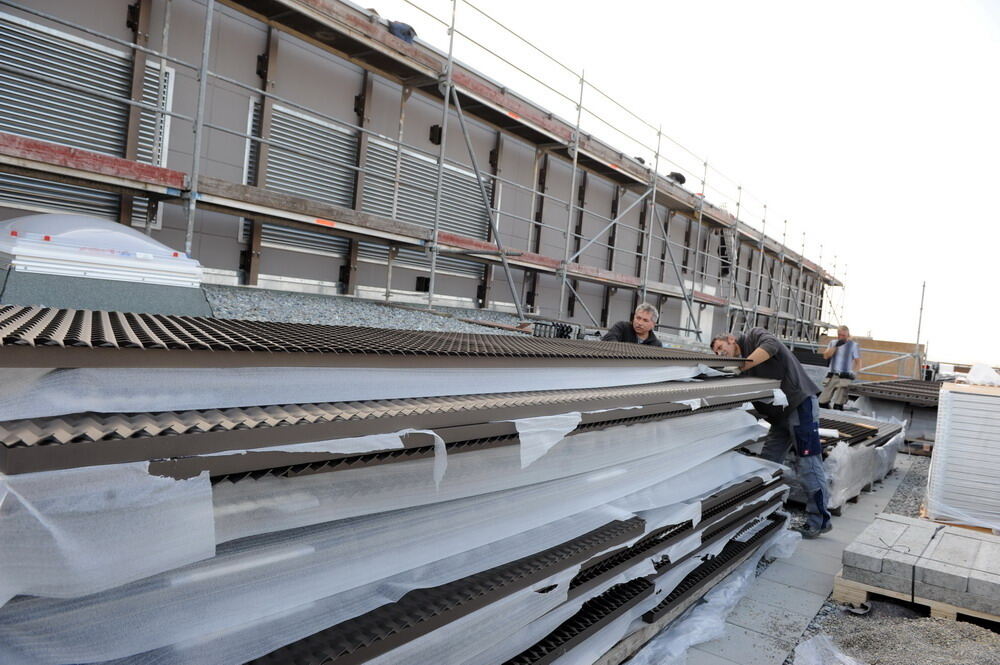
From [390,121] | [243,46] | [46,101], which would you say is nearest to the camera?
[46,101]

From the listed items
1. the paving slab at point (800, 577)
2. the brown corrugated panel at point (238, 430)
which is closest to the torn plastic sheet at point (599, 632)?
the brown corrugated panel at point (238, 430)

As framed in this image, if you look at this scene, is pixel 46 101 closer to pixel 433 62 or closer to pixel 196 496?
pixel 433 62

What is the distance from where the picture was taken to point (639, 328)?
618 centimetres

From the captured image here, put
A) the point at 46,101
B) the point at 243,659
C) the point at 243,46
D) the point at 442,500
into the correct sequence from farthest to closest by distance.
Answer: the point at 243,46, the point at 46,101, the point at 442,500, the point at 243,659

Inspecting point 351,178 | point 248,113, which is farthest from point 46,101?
point 351,178

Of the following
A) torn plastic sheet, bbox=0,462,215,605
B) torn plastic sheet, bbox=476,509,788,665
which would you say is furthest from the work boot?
torn plastic sheet, bbox=0,462,215,605

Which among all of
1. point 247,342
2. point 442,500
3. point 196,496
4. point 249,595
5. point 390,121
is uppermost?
point 390,121

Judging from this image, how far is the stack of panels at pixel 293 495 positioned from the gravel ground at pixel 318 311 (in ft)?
9.82

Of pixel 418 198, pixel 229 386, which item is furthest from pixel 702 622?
pixel 418 198

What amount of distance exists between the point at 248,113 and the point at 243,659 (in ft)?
24.7

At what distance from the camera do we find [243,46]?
7.43 metres

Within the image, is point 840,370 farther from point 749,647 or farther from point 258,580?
point 258,580

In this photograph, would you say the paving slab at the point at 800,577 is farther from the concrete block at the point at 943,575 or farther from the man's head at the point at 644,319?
the man's head at the point at 644,319

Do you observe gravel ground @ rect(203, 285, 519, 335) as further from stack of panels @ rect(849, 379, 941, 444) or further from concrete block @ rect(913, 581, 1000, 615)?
stack of panels @ rect(849, 379, 941, 444)
